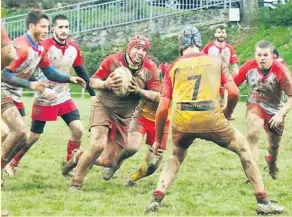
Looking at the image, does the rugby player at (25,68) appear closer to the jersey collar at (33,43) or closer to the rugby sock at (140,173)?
the jersey collar at (33,43)

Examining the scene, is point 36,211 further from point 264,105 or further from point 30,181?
point 264,105

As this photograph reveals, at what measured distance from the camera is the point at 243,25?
1441 inches

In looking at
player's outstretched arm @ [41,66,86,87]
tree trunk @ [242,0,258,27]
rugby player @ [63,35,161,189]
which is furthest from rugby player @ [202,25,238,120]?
tree trunk @ [242,0,258,27]

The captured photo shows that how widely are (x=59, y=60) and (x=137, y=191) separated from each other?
218 cm

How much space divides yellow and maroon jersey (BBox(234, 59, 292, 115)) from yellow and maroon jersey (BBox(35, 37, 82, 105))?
7.02 feet

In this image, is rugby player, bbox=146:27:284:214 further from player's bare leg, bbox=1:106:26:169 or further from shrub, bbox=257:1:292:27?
shrub, bbox=257:1:292:27

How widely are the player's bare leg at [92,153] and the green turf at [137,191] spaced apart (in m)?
0.18

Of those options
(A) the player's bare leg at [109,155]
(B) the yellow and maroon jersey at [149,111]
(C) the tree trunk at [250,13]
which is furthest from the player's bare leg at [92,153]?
(C) the tree trunk at [250,13]

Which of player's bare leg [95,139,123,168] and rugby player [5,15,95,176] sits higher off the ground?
rugby player [5,15,95,176]

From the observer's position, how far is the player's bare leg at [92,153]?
9.92 m

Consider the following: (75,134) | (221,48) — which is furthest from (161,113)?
(221,48)

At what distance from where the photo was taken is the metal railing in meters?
36.3

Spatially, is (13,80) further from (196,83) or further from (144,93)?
(196,83)

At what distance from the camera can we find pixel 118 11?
121 feet
